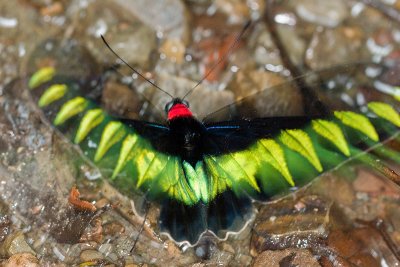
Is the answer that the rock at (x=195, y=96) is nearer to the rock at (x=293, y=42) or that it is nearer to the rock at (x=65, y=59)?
the rock at (x=65, y=59)

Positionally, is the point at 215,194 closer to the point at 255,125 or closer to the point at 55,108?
the point at 255,125

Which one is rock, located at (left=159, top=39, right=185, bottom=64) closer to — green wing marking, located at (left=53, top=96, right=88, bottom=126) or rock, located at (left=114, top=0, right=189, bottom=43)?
rock, located at (left=114, top=0, right=189, bottom=43)

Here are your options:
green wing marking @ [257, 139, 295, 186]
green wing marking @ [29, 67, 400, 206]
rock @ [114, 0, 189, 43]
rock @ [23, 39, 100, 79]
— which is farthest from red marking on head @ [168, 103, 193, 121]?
rock @ [114, 0, 189, 43]

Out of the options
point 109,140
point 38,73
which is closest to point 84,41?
point 38,73

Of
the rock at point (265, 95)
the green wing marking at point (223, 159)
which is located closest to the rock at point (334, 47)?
the rock at point (265, 95)

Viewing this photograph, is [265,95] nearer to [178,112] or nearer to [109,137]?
[178,112]

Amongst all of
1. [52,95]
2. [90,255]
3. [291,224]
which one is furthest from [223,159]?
[52,95]

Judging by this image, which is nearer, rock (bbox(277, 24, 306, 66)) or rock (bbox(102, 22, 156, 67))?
rock (bbox(102, 22, 156, 67))
